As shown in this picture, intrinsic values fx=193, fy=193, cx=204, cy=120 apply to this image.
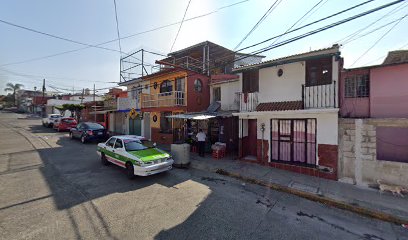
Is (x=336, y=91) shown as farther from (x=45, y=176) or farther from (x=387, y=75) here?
(x=45, y=176)

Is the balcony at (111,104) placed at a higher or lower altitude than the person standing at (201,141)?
higher

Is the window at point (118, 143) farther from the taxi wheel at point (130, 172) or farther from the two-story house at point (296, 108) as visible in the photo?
the two-story house at point (296, 108)

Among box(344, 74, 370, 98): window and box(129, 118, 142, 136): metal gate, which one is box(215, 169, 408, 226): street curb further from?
box(129, 118, 142, 136): metal gate

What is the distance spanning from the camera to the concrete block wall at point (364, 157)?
6.74 m

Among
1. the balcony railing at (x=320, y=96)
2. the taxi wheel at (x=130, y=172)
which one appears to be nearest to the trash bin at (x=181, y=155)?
the taxi wheel at (x=130, y=172)

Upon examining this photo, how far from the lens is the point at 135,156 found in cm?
764

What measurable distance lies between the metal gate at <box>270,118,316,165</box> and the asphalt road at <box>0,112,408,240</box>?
2865 millimetres

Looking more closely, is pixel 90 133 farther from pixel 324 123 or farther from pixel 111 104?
pixel 324 123

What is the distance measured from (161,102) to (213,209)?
37.6 feet

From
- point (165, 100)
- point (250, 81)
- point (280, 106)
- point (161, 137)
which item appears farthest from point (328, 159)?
point (161, 137)

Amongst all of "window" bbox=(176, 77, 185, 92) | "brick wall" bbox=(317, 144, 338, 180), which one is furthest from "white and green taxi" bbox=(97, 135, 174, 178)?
"window" bbox=(176, 77, 185, 92)

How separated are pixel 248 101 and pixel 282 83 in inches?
73.8

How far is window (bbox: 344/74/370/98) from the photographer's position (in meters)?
8.91

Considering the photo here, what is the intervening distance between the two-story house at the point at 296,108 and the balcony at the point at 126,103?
37.7 feet
